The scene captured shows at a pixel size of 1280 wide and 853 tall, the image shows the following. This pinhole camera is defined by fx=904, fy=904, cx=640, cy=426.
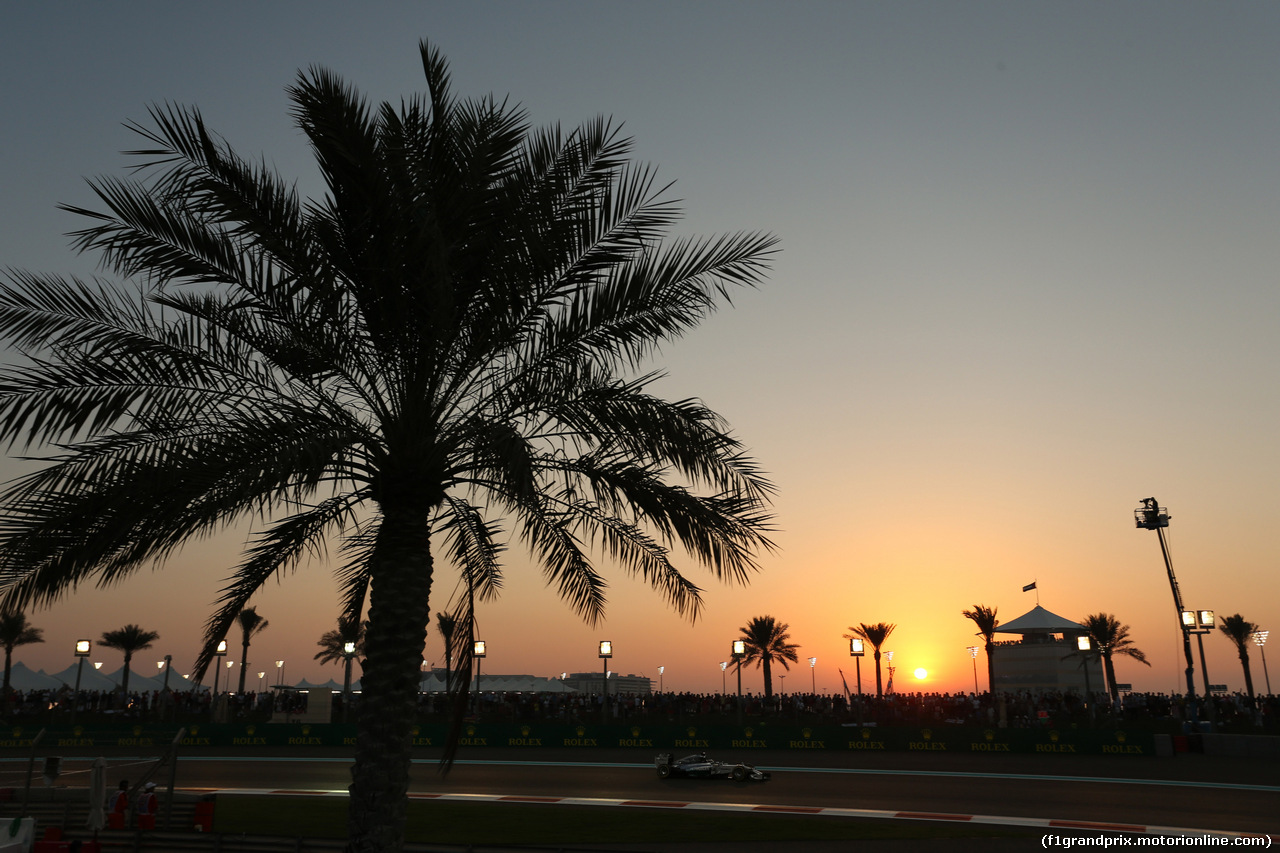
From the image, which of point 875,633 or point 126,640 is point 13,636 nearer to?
point 126,640

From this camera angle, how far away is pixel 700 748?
34.4 metres

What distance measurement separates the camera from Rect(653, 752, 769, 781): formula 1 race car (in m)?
27.3

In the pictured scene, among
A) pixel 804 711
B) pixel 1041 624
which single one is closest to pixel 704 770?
pixel 804 711

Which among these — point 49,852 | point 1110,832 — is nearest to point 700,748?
point 1110,832

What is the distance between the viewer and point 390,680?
8945 mm

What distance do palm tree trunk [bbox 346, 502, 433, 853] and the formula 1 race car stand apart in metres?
20.2

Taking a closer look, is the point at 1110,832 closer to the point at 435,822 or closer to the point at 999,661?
the point at 435,822

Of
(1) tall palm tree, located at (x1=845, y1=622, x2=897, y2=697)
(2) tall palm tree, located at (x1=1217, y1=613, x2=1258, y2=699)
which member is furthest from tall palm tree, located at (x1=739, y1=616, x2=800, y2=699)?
(2) tall palm tree, located at (x1=1217, y1=613, x2=1258, y2=699)

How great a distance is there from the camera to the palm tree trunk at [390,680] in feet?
28.5

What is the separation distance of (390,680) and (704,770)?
20.9 meters

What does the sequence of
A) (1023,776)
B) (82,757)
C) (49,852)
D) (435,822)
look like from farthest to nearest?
1. (82,757)
2. (1023,776)
3. (435,822)
4. (49,852)

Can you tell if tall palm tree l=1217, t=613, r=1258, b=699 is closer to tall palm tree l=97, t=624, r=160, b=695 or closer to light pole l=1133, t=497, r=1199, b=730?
light pole l=1133, t=497, r=1199, b=730

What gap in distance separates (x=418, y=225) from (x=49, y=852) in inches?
510

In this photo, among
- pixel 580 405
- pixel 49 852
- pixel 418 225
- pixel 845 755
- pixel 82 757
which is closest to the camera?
pixel 418 225
